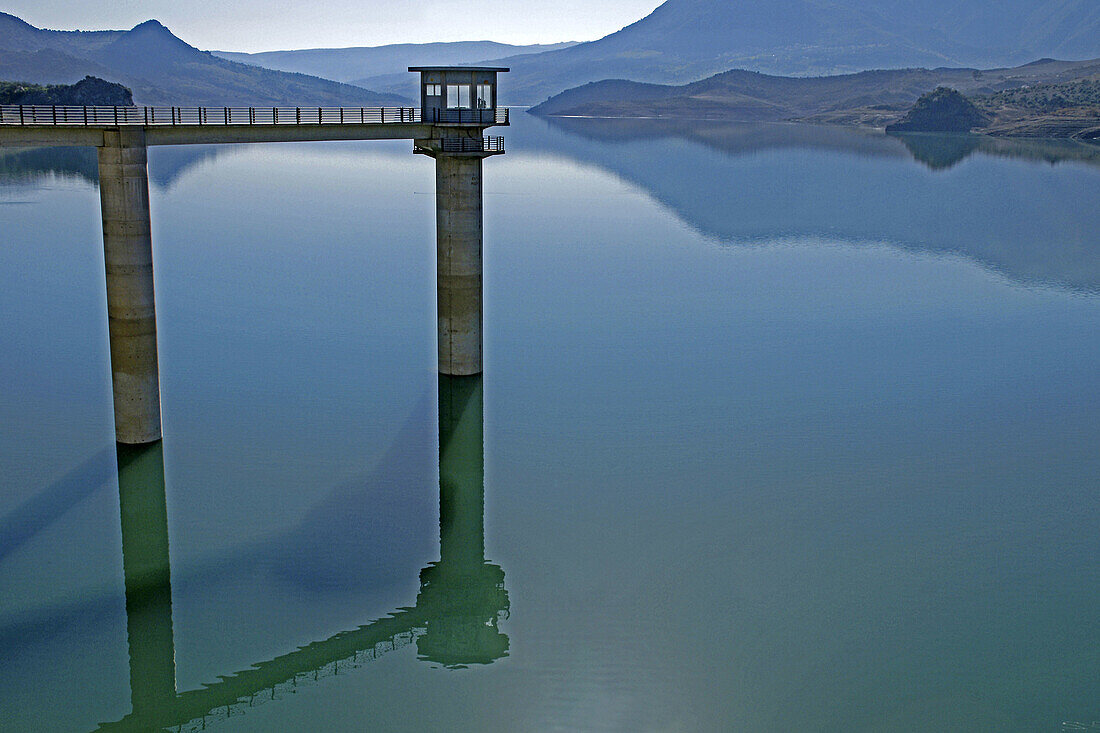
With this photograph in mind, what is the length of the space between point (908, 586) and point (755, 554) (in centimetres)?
291

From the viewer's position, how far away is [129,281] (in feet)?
83.2

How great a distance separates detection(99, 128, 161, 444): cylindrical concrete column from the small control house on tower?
8.92m

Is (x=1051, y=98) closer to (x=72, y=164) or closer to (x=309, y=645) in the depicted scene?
(x=72, y=164)

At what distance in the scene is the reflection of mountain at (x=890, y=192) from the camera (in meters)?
62.3

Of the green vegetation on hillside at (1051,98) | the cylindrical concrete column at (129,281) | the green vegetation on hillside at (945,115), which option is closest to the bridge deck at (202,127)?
the cylindrical concrete column at (129,281)

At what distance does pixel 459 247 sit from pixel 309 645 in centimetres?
1540

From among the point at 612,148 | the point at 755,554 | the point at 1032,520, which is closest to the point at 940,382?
the point at 1032,520

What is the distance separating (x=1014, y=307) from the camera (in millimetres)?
46031

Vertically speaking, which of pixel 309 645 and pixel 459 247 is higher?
pixel 459 247

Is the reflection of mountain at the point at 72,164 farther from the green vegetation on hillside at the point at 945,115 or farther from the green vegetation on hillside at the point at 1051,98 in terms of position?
the green vegetation on hillside at the point at 1051,98

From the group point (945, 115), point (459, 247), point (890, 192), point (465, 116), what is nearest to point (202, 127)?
point (465, 116)

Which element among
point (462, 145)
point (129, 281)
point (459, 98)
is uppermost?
point (459, 98)

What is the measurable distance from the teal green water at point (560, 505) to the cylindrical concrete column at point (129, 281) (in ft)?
3.23

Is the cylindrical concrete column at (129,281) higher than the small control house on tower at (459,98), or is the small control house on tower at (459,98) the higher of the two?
the small control house on tower at (459,98)
